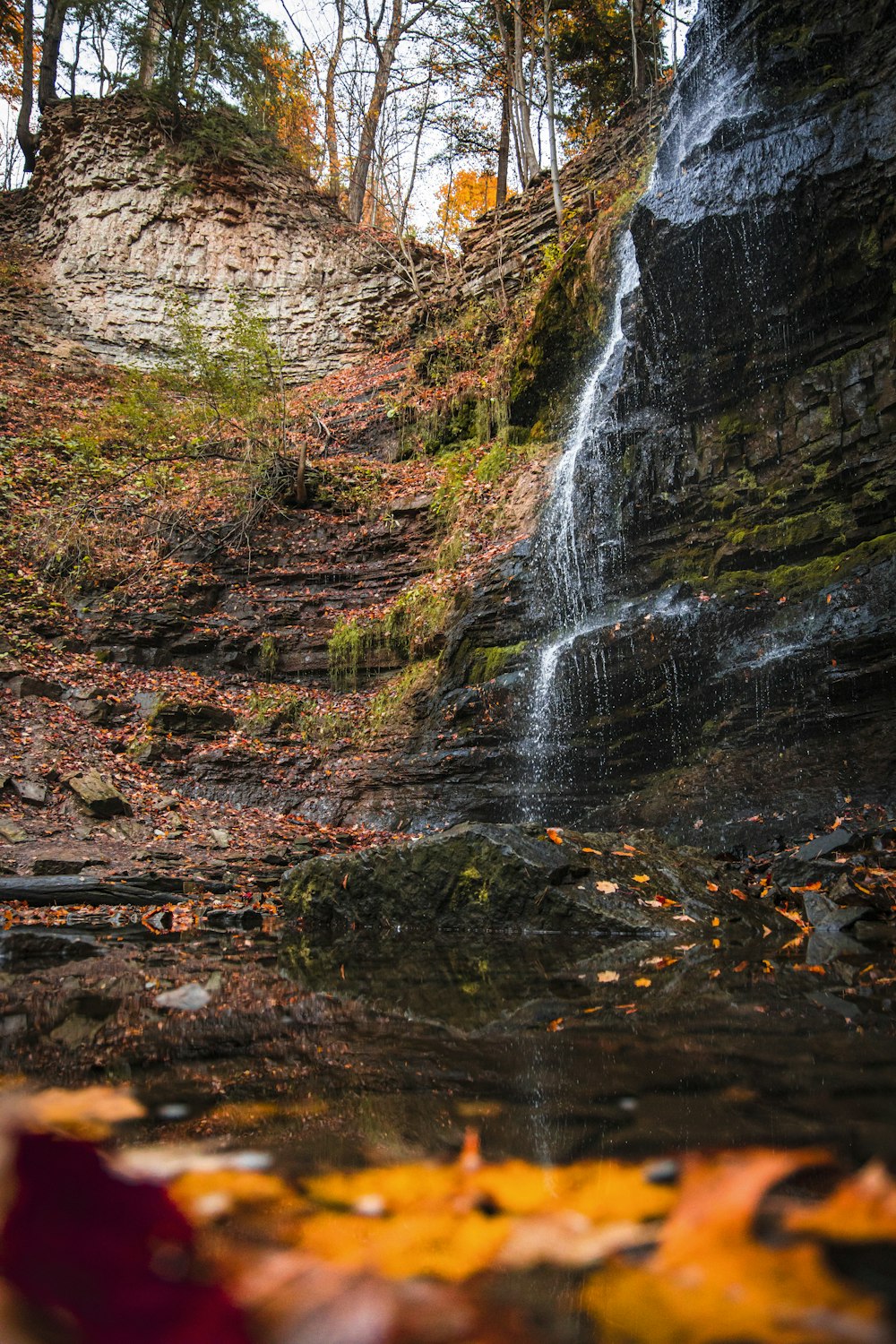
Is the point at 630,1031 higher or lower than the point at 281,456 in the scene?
lower

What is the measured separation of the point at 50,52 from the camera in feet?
69.4

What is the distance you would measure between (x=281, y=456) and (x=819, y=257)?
980 centimetres

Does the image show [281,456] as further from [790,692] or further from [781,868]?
[781,868]

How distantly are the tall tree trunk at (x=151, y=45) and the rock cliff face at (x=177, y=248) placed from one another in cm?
102

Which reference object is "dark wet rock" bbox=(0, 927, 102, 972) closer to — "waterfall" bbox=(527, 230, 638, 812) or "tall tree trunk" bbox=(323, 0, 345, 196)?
"waterfall" bbox=(527, 230, 638, 812)

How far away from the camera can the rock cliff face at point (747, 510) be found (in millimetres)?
7832

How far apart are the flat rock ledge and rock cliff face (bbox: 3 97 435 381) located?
16.9 meters

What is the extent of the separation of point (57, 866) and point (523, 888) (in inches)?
161

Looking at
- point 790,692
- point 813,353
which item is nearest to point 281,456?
point 813,353

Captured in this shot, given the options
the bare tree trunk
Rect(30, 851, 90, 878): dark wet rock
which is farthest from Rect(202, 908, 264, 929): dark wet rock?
the bare tree trunk

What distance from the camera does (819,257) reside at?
915 cm

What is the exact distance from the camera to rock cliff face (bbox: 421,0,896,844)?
25.7 feet

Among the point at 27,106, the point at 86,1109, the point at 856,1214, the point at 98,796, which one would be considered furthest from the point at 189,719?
the point at 27,106

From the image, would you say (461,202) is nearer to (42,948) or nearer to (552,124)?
(552,124)
